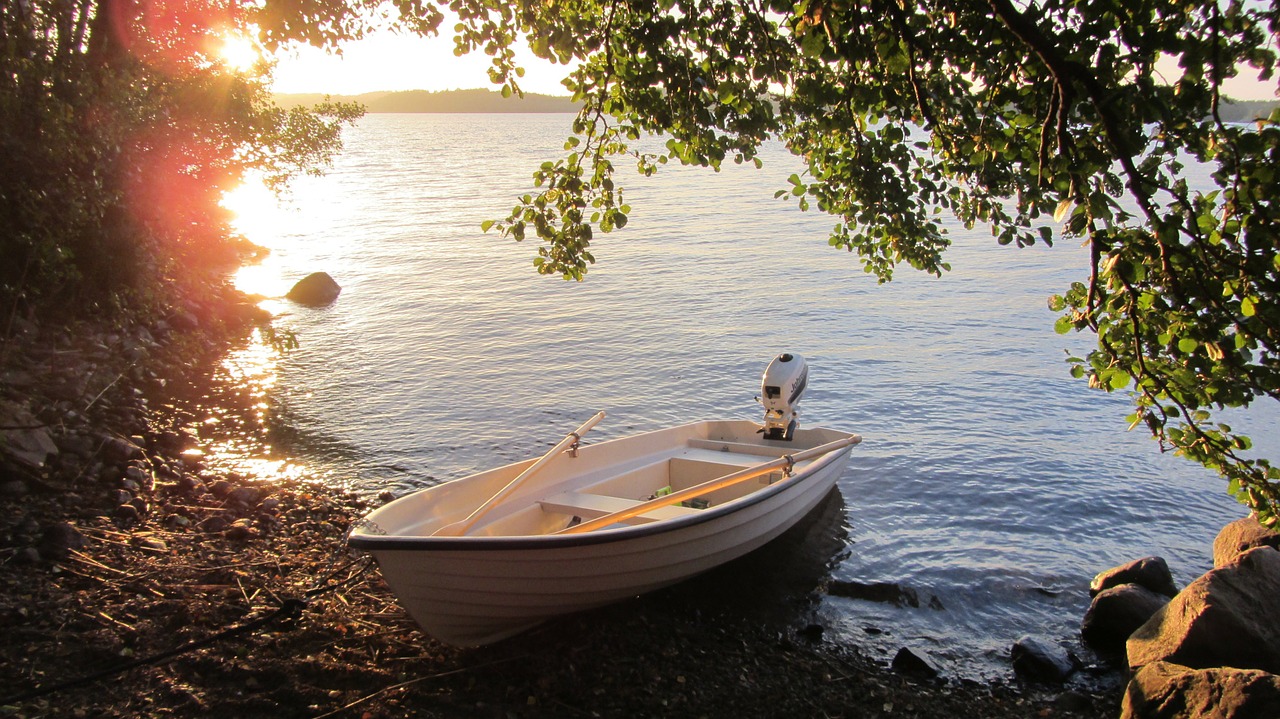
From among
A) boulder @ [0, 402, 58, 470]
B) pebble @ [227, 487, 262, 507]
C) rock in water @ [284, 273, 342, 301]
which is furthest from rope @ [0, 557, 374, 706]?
rock in water @ [284, 273, 342, 301]

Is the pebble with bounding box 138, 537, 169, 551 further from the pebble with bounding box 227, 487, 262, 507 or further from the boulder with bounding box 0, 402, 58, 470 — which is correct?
the boulder with bounding box 0, 402, 58, 470

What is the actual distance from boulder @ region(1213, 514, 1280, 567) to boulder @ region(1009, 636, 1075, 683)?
235 cm

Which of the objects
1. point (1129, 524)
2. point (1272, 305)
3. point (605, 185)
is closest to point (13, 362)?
point (605, 185)

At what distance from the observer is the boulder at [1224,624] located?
6.18m

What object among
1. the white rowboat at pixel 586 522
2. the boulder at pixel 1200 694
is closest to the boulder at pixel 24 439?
the white rowboat at pixel 586 522

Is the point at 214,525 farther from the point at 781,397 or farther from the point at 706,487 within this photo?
the point at 781,397

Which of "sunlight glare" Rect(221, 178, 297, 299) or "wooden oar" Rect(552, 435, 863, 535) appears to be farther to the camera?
"sunlight glare" Rect(221, 178, 297, 299)

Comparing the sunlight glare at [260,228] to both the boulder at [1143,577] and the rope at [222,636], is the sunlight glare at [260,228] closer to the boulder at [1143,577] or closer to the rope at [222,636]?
the rope at [222,636]

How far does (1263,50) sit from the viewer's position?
3.04 metres

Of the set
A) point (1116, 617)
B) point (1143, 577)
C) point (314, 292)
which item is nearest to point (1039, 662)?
point (1116, 617)

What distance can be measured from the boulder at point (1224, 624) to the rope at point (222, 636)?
237 inches

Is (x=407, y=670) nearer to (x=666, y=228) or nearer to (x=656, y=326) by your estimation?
(x=656, y=326)

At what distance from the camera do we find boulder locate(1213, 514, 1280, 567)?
8.27 metres

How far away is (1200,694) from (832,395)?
10364 mm
